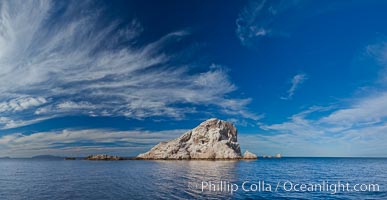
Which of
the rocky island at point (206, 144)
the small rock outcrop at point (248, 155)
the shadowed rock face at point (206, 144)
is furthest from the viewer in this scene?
the small rock outcrop at point (248, 155)

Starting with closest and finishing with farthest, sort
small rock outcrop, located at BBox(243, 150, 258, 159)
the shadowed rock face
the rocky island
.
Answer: the shadowed rock face, the rocky island, small rock outcrop, located at BBox(243, 150, 258, 159)

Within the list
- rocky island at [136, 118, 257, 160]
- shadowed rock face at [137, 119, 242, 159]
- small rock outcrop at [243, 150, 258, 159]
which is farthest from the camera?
small rock outcrop at [243, 150, 258, 159]

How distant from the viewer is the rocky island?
176 meters

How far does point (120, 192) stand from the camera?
36281 millimetres

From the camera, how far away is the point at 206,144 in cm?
18412

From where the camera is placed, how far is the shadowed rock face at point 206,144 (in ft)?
578

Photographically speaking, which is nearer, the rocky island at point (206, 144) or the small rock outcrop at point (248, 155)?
the rocky island at point (206, 144)

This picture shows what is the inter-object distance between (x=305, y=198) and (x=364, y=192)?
10.8 metres

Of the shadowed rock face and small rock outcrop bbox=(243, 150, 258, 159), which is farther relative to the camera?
small rock outcrop bbox=(243, 150, 258, 159)

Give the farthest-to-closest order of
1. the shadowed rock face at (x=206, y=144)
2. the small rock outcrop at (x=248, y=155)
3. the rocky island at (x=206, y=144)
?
the small rock outcrop at (x=248, y=155)
the rocky island at (x=206, y=144)
the shadowed rock face at (x=206, y=144)

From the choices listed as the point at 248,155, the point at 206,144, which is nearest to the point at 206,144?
the point at 206,144

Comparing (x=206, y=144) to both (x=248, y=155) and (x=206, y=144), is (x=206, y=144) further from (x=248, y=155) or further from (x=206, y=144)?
(x=248, y=155)

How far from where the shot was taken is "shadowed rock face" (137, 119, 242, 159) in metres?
176

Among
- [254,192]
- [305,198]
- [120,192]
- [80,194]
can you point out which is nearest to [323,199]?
[305,198]
